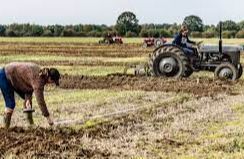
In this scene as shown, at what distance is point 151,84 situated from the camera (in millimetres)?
25750

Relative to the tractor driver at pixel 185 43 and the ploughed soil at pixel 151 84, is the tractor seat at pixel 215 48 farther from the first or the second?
the ploughed soil at pixel 151 84

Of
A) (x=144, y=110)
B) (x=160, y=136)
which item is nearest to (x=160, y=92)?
(x=144, y=110)

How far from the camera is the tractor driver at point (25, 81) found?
544 inches

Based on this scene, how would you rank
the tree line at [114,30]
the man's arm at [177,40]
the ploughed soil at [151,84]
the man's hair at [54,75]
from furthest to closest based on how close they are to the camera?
the tree line at [114,30] < the man's arm at [177,40] < the ploughed soil at [151,84] < the man's hair at [54,75]

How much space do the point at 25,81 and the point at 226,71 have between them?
14.9 metres

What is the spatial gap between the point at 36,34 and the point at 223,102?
86.2 m

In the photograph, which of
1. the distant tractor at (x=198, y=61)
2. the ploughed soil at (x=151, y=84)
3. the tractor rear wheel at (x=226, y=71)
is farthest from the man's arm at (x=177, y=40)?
the tractor rear wheel at (x=226, y=71)

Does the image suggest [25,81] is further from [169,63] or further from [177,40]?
[169,63]

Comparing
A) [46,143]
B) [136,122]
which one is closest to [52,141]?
[46,143]

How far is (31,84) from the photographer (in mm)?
14125

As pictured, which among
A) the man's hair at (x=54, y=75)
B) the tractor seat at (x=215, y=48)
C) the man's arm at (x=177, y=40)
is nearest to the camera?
the man's hair at (x=54, y=75)

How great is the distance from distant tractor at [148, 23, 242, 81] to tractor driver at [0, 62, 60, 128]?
45.4ft

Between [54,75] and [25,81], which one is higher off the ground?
[54,75]

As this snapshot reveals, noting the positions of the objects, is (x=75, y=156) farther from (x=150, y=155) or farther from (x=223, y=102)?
(x=223, y=102)
